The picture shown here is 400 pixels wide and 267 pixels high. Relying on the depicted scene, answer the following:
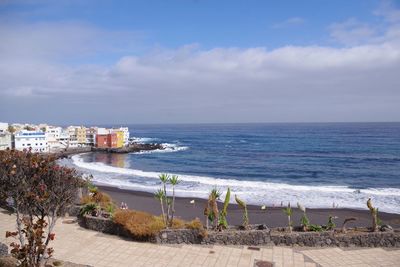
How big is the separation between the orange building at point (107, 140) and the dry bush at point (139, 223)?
251 feet

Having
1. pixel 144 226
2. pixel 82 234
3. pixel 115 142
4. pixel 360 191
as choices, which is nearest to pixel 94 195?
pixel 82 234

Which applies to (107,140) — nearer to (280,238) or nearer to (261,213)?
(261,213)

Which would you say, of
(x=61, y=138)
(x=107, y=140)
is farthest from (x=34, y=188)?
(x=61, y=138)

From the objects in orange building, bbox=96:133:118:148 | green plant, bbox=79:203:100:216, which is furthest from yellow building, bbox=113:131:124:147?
green plant, bbox=79:203:100:216

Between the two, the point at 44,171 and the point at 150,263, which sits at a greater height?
the point at 44,171

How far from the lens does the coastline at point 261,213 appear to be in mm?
24438

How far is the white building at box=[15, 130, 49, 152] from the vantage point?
79.2 metres

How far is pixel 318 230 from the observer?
16.2 m

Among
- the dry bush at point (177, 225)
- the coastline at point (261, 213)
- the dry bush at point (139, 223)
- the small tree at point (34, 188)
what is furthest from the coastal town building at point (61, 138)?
the small tree at point (34, 188)

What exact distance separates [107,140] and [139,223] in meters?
78.9

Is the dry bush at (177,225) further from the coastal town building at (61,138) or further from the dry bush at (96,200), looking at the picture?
the coastal town building at (61,138)

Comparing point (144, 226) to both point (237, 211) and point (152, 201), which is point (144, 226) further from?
point (152, 201)

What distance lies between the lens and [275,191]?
36.0 m

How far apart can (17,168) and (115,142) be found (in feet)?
276
